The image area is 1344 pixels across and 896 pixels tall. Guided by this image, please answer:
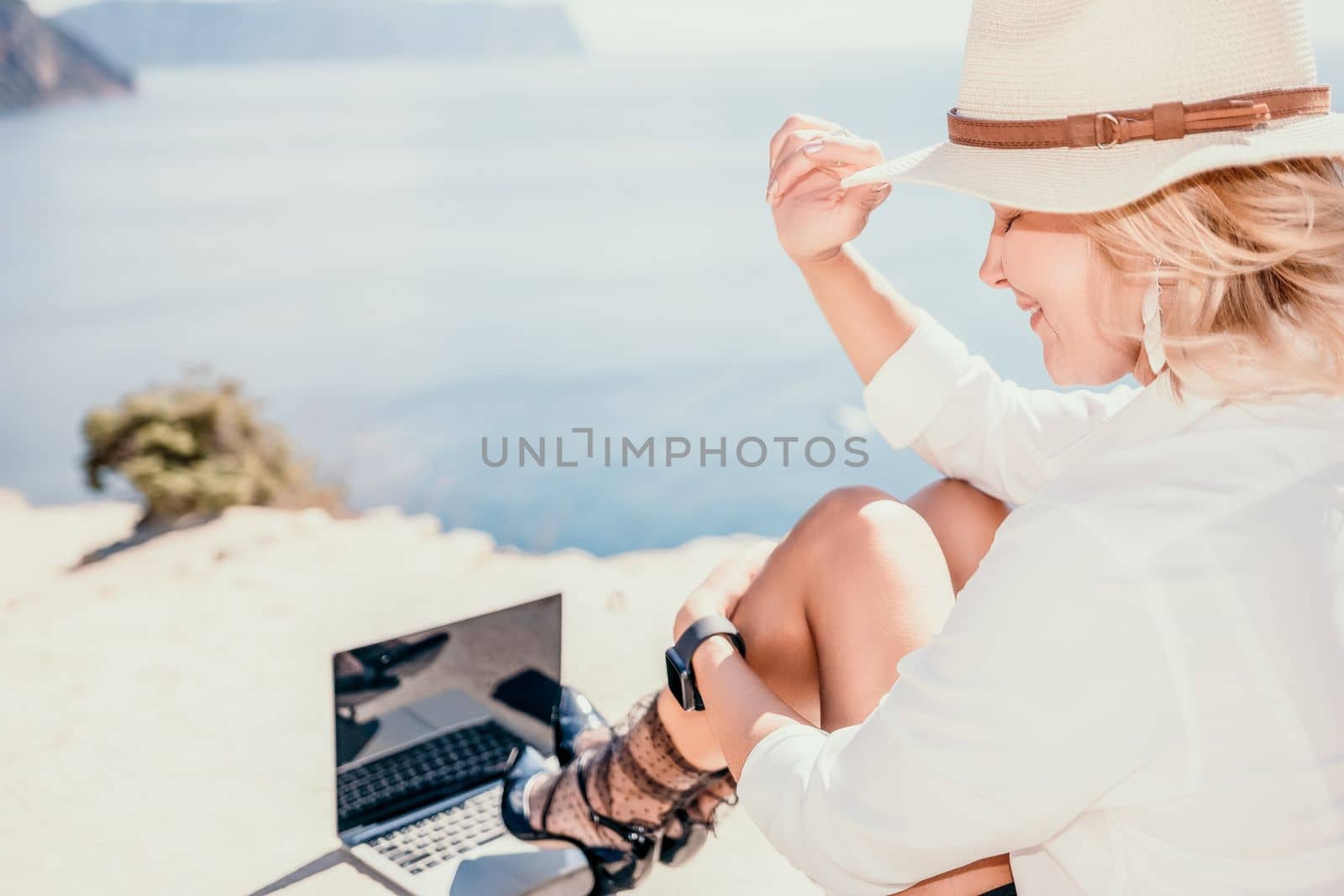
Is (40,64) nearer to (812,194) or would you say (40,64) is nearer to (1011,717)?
(812,194)

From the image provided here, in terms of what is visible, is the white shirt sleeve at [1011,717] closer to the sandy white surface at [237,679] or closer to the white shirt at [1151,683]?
the white shirt at [1151,683]

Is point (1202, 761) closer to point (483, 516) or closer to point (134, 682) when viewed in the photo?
point (134, 682)

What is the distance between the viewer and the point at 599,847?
1604 millimetres

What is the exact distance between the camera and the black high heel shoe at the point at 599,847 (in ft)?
5.16

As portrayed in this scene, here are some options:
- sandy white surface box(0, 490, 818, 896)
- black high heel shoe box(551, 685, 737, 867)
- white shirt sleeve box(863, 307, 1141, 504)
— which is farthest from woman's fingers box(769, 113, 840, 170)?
sandy white surface box(0, 490, 818, 896)

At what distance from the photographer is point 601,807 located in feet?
5.14

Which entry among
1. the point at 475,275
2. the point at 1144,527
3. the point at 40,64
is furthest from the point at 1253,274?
the point at 40,64

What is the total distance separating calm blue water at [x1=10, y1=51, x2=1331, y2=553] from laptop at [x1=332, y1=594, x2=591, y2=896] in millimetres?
3925

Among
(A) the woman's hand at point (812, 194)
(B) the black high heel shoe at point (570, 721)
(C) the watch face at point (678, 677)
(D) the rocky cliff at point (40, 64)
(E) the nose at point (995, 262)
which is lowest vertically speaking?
(B) the black high heel shoe at point (570, 721)

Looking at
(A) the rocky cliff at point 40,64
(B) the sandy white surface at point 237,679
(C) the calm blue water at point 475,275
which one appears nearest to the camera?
(B) the sandy white surface at point 237,679

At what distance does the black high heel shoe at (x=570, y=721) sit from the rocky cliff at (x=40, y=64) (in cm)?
1791

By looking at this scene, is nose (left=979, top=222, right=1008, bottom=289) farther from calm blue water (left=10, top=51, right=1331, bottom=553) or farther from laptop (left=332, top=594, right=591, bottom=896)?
calm blue water (left=10, top=51, right=1331, bottom=553)

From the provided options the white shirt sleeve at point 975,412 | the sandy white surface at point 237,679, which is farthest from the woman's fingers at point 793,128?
the sandy white surface at point 237,679

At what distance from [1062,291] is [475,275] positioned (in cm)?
1246
